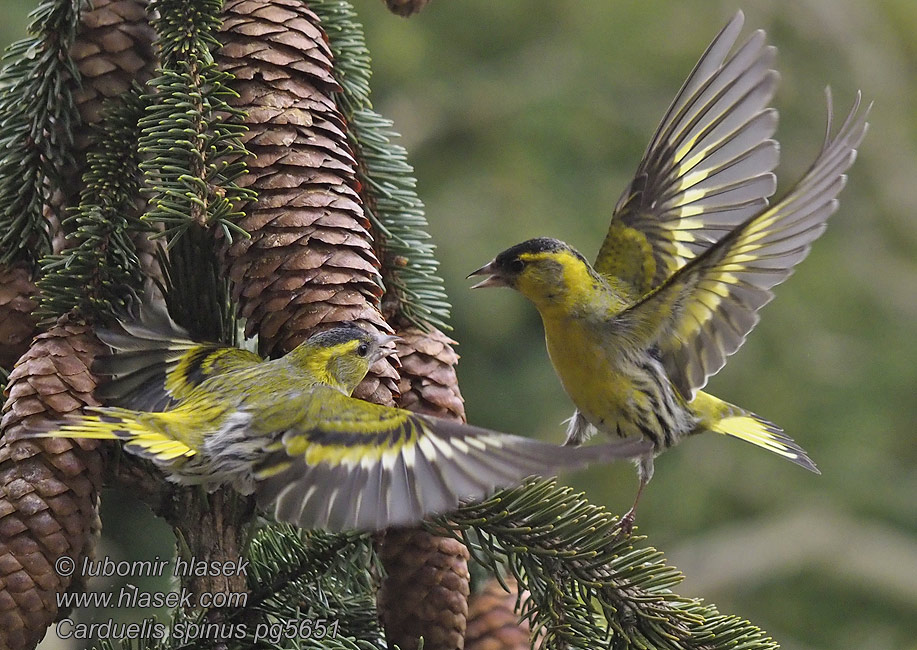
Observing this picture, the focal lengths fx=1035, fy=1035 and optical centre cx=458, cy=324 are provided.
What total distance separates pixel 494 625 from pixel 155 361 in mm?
589

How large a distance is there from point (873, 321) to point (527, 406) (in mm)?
1811

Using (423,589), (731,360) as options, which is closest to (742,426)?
(423,589)

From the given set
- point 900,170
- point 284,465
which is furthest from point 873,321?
point 284,465

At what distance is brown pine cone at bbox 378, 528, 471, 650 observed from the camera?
1251mm

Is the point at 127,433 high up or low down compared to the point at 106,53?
down

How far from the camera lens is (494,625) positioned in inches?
57.0

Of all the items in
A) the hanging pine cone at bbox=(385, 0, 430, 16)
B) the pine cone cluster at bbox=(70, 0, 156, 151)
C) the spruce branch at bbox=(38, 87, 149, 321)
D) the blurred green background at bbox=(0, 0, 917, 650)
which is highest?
the hanging pine cone at bbox=(385, 0, 430, 16)

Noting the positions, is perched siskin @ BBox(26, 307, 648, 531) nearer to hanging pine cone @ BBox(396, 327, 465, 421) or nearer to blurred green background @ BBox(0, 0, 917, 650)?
hanging pine cone @ BBox(396, 327, 465, 421)

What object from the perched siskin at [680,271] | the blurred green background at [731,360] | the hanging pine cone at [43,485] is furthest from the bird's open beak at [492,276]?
the blurred green background at [731,360]

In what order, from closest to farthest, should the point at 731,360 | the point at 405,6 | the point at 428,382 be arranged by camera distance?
the point at 428,382, the point at 405,6, the point at 731,360

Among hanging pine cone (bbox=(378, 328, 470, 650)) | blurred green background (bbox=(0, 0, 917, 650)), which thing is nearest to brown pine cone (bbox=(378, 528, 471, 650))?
hanging pine cone (bbox=(378, 328, 470, 650))

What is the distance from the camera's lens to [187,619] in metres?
1.22

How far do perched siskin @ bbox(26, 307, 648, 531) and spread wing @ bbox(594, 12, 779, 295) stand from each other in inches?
29.9

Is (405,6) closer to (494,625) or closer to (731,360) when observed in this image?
(494,625)
